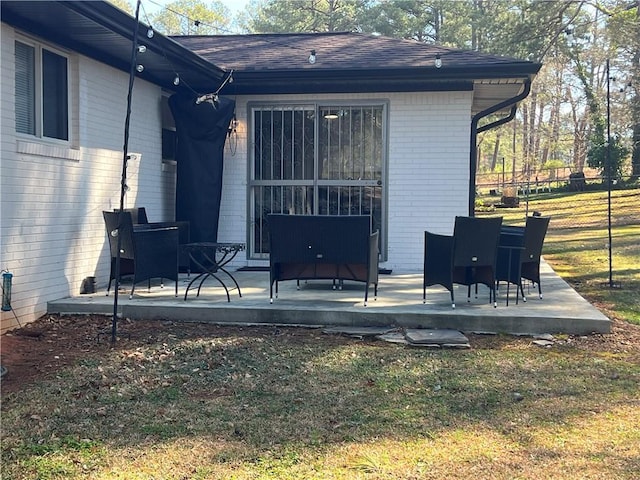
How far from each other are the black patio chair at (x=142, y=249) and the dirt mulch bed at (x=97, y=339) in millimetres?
606

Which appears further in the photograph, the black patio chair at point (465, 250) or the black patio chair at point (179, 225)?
the black patio chair at point (179, 225)

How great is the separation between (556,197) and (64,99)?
78.1ft

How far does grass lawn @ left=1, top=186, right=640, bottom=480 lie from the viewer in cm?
281

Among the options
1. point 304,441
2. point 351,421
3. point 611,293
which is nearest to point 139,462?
point 304,441

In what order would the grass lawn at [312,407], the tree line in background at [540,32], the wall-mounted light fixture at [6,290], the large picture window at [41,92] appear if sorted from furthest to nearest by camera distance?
the tree line in background at [540,32], the large picture window at [41,92], the wall-mounted light fixture at [6,290], the grass lawn at [312,407]

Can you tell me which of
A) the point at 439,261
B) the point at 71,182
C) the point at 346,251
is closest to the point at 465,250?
the point at 439,261

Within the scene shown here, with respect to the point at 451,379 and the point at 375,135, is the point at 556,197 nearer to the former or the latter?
the point at 375,135

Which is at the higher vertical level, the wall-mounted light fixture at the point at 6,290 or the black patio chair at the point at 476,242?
the black patio chair at the point at 476,242

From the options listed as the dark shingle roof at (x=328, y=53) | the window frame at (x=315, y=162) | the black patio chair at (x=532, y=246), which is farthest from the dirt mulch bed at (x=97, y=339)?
the dark shingle roof at (x=328, y=53)

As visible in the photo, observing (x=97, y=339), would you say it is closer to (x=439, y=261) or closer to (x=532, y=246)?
(x=439, y=261)

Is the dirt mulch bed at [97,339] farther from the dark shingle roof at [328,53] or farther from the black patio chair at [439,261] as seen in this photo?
the dark shingle roof at [328,53]

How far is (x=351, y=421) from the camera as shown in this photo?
3336 mm

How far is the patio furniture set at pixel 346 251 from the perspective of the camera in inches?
219

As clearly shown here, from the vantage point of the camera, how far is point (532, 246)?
6.08 m
